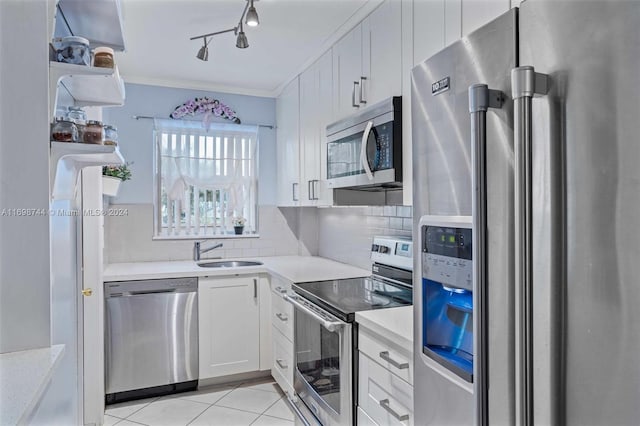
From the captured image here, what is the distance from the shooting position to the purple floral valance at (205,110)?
11.8 ft

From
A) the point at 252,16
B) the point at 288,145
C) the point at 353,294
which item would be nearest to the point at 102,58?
the point at 252,16

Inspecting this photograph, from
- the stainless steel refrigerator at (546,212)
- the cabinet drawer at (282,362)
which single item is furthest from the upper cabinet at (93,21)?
the cabinet drawer at (282,362)

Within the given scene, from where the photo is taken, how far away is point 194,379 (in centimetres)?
304

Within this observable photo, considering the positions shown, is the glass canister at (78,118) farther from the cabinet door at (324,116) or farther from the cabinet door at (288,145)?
the cabinet door at (288,145)

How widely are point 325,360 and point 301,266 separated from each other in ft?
4.02

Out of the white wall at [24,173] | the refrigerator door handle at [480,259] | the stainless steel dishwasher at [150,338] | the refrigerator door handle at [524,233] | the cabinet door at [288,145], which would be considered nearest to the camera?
the refrigerator door handle at [524,233]

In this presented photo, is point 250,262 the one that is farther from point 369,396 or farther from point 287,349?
point 369,396

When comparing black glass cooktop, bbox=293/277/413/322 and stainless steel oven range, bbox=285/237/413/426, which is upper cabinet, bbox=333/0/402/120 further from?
black glass cooktop, bbox=293/277/413/322

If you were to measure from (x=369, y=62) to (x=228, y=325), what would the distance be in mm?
2101

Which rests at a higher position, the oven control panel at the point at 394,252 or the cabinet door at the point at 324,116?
the cabinet door at the point at 324,116

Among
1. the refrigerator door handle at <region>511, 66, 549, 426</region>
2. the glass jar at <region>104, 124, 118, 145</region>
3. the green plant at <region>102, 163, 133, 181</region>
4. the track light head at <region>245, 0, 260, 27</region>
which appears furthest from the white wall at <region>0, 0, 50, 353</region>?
the green plant at <region>102, 163, 133, 181</region>

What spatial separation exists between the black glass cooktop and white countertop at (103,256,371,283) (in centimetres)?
19

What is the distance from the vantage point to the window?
3.60 metres

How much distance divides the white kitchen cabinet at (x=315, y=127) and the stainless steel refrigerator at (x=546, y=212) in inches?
69.5
